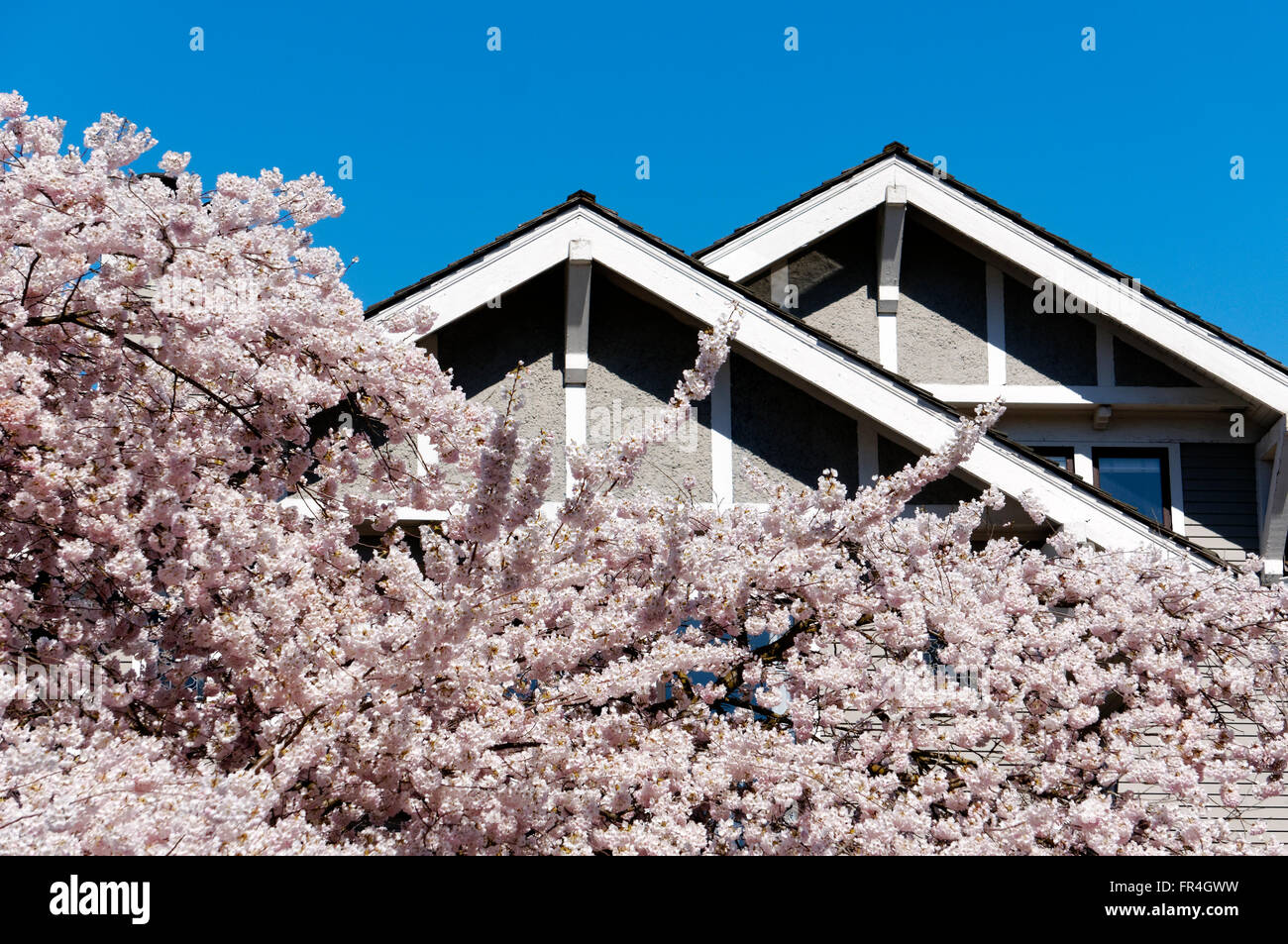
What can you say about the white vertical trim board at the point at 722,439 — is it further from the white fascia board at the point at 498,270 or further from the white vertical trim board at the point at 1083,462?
the white vertical trim board at the point at 1083,462

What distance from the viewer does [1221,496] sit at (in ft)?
33.2

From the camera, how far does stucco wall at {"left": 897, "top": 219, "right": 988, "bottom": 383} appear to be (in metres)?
10.3

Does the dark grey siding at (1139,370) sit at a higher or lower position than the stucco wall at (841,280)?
lower

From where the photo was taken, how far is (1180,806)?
7.21 meters

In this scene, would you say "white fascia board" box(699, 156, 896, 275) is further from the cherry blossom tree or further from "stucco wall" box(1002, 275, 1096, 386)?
the cherry blossom tree

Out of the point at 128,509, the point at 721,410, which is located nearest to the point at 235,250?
the point at 128,509

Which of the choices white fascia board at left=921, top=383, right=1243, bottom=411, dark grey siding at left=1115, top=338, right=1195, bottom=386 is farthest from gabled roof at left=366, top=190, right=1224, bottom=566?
dark grey siding at left=1115, top=338, right=1195, bottom=386

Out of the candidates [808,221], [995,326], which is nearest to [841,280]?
[808,221]

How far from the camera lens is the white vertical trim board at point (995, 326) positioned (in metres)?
10.3

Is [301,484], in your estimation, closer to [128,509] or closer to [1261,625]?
[128,509]

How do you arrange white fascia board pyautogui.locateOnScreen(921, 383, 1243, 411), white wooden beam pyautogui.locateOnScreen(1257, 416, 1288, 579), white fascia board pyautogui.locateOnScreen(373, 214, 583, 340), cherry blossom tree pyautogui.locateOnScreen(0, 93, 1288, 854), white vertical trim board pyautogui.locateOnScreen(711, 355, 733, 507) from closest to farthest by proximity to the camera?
cherry blossom tree pyautogui.locateOnScreen(0, 93, 1288, 854) < white fascia board pyautogui.locateOnScreen(373, 214, 583, 340) < white vertical trim board pyautogui.locateOnScreen(711, 355, 733, 507) < white wooden beam pyautogui.locateOnScreen(1257, 416, 1288, 579) < white fascia board pyautogui.locateOnScreen(921, 383, 1243, 411)

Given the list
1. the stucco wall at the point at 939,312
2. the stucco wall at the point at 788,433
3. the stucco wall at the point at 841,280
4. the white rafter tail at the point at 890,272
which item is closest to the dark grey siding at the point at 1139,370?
the stucco wall at the point at 939,312

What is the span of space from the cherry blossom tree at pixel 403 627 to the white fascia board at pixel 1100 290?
3250mm

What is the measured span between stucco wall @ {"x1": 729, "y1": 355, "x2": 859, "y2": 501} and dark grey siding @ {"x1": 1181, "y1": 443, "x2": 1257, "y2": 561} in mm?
3579
